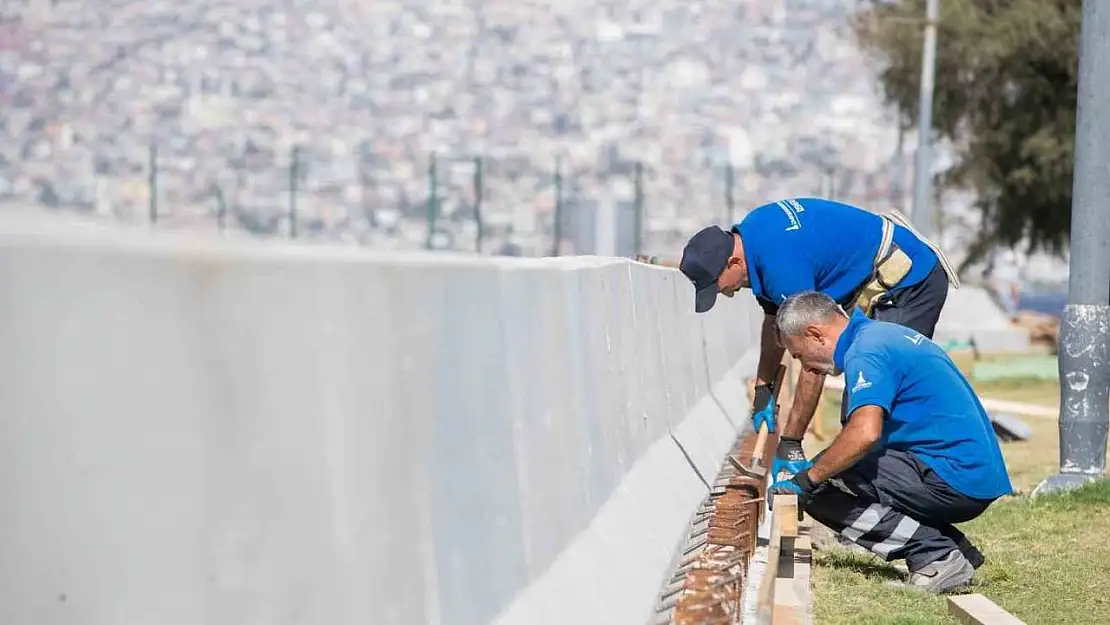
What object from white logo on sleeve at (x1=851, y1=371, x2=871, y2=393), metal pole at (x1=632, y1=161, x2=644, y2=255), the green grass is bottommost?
metal pole at (x1=632, y1=161, x2=644, y2=255)

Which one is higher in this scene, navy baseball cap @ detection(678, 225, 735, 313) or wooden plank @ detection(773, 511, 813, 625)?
navy baseball cap @ detection(678, 225, 735, 313)

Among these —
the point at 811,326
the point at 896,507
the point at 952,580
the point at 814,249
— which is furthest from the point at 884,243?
the point at 952,580

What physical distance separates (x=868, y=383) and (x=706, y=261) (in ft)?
3.50

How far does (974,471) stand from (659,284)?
2889 mm

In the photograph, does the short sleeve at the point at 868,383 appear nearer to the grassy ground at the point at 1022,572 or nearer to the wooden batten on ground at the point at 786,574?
the wooden batten on ground at the point at 786,574

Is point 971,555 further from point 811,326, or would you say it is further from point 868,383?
point 811,326

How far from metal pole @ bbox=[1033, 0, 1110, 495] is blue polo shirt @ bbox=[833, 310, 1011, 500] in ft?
11.2

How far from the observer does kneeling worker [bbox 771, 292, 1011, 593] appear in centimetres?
643

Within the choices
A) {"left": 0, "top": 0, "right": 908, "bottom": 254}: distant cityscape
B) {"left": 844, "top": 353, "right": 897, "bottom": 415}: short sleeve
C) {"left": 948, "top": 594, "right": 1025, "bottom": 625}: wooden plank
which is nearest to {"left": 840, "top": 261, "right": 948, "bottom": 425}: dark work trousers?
{"left": 844, "top": 353, "right": 897, "bottom": 415}: short sleeve

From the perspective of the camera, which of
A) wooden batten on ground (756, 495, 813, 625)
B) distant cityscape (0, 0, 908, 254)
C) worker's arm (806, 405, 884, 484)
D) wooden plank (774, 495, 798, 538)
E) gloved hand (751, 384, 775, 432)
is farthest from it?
distant cityscape (0, 0, 908, 254)

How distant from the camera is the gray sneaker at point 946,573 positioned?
6887 millimetres

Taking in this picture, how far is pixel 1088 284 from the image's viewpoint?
1018 cm

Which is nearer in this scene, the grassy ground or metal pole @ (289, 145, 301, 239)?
the grassy ground

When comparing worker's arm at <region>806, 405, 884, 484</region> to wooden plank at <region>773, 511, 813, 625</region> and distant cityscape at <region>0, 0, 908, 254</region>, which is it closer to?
wooden plank at <region>773, 511, 813, 625</region>
